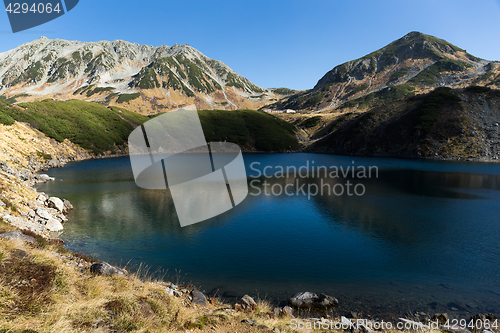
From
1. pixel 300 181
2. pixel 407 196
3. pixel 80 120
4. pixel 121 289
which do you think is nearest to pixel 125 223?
pixel 121 289

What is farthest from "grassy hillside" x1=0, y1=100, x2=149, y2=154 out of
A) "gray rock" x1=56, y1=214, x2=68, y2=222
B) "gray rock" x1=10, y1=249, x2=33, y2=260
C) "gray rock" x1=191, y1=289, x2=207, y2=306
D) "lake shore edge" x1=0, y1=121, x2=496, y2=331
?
"gray rock" x1=191, y1=289, x2=207, y2=306

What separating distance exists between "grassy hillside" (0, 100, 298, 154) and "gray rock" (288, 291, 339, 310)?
88794 millimetres

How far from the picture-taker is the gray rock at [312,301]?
1511cm

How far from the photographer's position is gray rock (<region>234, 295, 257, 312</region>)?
13684 mm

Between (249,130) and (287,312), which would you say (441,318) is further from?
(249,130)

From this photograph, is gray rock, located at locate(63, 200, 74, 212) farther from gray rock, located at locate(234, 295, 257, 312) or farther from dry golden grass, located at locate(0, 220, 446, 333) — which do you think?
gray rock, located at locate(234, 295, 257, 312)

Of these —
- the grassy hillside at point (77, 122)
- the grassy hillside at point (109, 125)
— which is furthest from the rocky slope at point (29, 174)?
the grassy hillside at point (109, 125)

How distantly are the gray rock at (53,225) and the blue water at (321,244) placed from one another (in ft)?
2.87

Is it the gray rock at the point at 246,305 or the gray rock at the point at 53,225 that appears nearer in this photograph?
the gray rock at the point at 246,305

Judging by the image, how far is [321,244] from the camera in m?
25.0

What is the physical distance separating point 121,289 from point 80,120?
119 m

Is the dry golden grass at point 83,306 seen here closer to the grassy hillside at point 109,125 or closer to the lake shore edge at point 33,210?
the lake shore edge at point 33,210

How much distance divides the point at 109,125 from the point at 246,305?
419ft

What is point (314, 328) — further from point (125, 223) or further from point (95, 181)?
point (95, 181)
